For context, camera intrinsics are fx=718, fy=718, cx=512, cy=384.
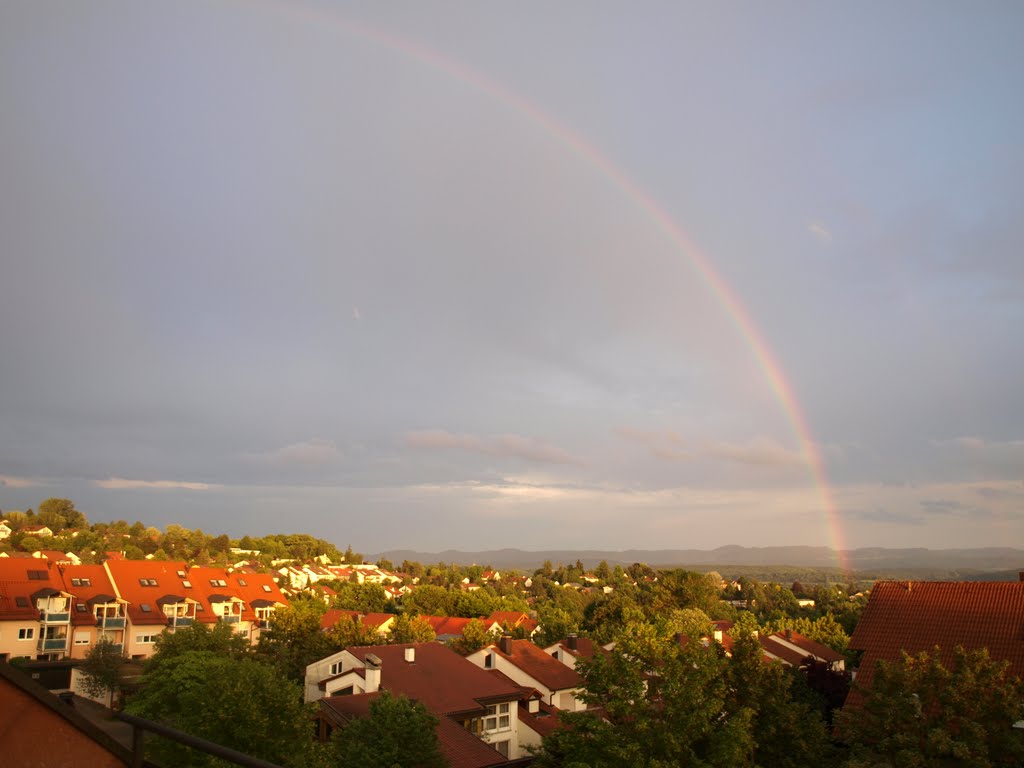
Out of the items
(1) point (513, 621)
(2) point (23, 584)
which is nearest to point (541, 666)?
(1) point (513, 621)

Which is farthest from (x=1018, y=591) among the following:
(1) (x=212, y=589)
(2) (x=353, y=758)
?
(1) (x=212, y=589)

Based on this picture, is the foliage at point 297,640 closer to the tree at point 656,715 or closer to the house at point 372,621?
the house at point 372,621

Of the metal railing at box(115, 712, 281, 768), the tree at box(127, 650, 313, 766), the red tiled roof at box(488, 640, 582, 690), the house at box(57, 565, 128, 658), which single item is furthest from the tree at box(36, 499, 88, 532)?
the metal railing at box(115, 712, 281, 768)

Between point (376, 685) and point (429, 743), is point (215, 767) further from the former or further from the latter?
point (376, 685)

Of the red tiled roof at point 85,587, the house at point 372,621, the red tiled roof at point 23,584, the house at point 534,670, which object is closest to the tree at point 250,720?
the house at point 534,670

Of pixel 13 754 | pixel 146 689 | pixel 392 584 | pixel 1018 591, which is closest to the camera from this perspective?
pixel 13 754

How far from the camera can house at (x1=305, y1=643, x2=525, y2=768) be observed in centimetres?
3319

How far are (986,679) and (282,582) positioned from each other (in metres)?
127

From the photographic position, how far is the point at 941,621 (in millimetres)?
33719

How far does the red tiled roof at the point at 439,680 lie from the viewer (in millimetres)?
36781

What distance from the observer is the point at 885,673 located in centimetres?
2084

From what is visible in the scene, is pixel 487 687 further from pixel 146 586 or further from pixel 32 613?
pixel 146 586

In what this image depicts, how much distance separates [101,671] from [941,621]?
46.2m

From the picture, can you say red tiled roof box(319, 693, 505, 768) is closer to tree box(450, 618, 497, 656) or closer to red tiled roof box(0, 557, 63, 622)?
tree box(450, 618, 497, 656)
